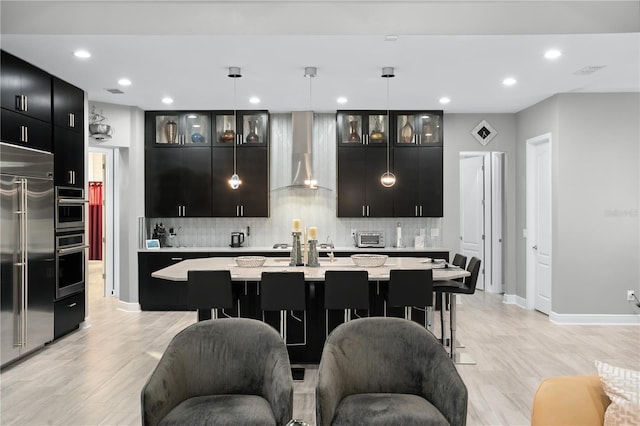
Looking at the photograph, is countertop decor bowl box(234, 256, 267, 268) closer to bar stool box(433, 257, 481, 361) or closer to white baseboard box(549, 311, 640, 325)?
bar stool box(433, 257, 481, 361)

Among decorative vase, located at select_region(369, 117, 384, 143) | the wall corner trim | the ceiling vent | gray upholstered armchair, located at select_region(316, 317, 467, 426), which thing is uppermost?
the ceiling vent

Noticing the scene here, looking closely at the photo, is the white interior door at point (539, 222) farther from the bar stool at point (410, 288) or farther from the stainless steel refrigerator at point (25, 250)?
the stainless steel refrigerator at point (25, 250)

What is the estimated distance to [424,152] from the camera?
25.0 ft

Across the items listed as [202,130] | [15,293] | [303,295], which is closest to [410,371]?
[303,295]

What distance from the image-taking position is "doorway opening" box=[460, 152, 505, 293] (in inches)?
329

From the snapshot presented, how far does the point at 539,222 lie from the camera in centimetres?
713

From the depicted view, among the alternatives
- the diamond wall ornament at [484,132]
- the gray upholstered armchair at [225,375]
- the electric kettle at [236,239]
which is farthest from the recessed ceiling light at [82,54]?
the diamond wall ornament at [484,132]

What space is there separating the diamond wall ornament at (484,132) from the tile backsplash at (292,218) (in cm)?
135

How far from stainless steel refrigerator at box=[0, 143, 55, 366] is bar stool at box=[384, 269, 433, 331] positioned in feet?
11.0

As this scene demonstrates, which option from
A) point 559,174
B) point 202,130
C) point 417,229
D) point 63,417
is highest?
point 202,130

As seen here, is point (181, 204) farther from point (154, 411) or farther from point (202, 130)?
point (154, 411)

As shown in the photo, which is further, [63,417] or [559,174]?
[559,174]

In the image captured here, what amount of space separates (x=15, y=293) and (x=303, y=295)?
2.66 meters

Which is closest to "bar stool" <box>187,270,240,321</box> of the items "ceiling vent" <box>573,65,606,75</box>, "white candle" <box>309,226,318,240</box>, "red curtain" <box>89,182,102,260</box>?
"white candle" <box>309,226,318,240</box>
